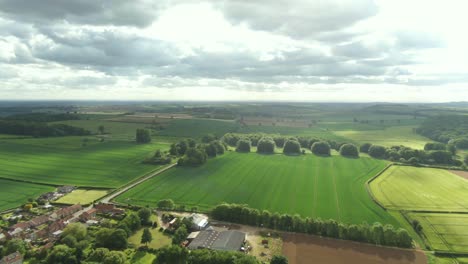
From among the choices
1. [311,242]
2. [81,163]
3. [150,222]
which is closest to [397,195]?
[311,242]

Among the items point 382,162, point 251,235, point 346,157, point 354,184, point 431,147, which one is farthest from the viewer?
point 431,147

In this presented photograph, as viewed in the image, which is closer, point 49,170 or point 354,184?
point 354,184

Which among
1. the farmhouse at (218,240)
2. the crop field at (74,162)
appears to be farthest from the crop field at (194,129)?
the farmhouse at (218,240)

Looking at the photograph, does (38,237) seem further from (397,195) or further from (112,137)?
(112,137)

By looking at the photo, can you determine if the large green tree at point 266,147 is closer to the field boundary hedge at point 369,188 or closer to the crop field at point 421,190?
the field boundary hedge at point 369,188

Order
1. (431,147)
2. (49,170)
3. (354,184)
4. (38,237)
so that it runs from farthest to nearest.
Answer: (431,147)
(49,170)
(354,184)
(38,237)

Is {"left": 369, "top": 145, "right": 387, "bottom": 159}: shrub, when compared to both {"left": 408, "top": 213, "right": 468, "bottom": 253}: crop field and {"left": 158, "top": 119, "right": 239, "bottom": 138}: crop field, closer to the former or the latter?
{"left": 408, "top": 213, "right": 468, "bottom": 253}: crop field
